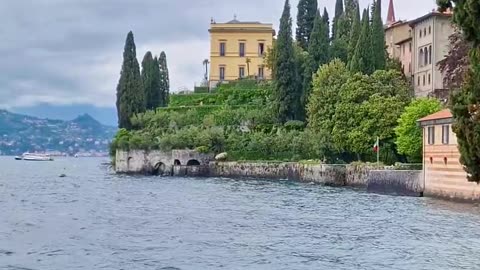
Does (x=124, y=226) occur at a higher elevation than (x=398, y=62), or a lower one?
lower

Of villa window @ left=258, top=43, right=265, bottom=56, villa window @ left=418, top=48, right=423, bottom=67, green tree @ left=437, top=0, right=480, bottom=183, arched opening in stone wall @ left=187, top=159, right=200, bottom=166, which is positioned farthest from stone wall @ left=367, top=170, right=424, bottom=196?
villa window @ left=258, top=43, right=265, bottom=56

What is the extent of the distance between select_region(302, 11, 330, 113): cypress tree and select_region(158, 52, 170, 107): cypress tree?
1169 inches

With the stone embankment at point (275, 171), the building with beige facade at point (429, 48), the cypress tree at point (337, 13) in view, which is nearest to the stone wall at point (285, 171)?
the stone embankment at point (275, 171)

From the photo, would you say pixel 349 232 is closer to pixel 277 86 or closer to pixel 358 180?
pixel 358 180

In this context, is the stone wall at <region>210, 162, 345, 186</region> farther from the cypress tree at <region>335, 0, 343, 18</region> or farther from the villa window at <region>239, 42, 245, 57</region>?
the villa window at <region>239, 42, 245, 57</region>

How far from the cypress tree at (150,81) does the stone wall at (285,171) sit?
23.4 m

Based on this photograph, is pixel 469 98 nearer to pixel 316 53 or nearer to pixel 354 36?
pixel 354 36

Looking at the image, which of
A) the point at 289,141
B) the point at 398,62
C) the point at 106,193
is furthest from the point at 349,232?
the point at 398,62

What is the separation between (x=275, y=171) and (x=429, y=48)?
19.0m

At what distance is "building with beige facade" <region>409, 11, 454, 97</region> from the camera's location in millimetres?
79688

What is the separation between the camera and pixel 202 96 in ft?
342

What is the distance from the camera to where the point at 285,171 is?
76.8 meters

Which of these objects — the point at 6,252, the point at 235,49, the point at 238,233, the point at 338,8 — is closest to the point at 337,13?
the point at 338,8

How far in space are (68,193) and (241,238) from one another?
29.8m
